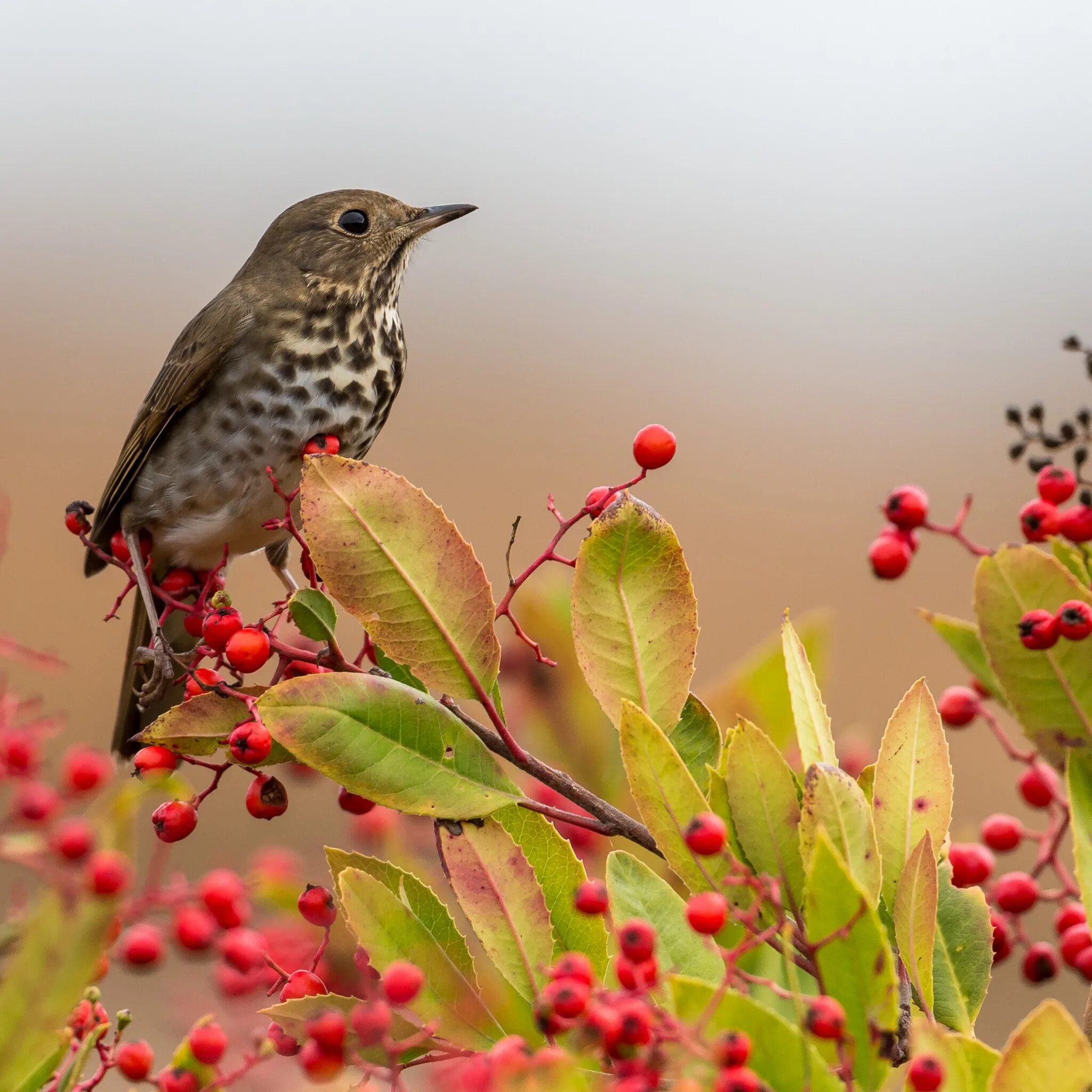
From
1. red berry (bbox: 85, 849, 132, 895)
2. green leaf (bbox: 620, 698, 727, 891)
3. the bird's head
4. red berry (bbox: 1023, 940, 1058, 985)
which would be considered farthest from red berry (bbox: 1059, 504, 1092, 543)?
the bird's head

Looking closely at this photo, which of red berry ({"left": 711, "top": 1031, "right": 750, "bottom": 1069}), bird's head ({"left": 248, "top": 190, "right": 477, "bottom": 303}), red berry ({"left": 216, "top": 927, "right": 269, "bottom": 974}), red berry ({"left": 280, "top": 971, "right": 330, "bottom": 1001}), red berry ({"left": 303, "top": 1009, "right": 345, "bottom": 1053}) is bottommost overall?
red berry ({"left": 280, "top": 971, "right": 330, "bottom": 1001})

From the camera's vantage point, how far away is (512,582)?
133 cm

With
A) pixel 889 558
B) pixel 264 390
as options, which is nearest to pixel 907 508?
pixel 889 558

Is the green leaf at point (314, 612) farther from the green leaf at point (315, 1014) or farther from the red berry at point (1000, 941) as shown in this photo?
the red berry at point (1000, 941)

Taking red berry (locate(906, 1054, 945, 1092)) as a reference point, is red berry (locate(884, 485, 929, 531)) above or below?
above

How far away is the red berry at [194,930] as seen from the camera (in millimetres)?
1290

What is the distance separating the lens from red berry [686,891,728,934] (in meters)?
1.01

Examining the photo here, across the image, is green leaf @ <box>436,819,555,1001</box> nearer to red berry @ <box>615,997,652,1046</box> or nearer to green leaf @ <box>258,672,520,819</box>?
green leaf @ <box>258,672,520,819</box>

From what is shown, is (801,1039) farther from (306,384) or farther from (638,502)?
(306,384)

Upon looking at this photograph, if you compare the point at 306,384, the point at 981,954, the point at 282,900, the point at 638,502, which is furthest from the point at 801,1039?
the point at 306,384

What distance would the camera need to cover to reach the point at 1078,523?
1482mm

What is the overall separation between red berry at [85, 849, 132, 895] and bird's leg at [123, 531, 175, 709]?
3.43 ft

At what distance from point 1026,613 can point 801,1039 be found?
0.53m

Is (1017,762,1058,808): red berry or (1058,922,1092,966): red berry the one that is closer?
(1058,922,1092,966): red berry
